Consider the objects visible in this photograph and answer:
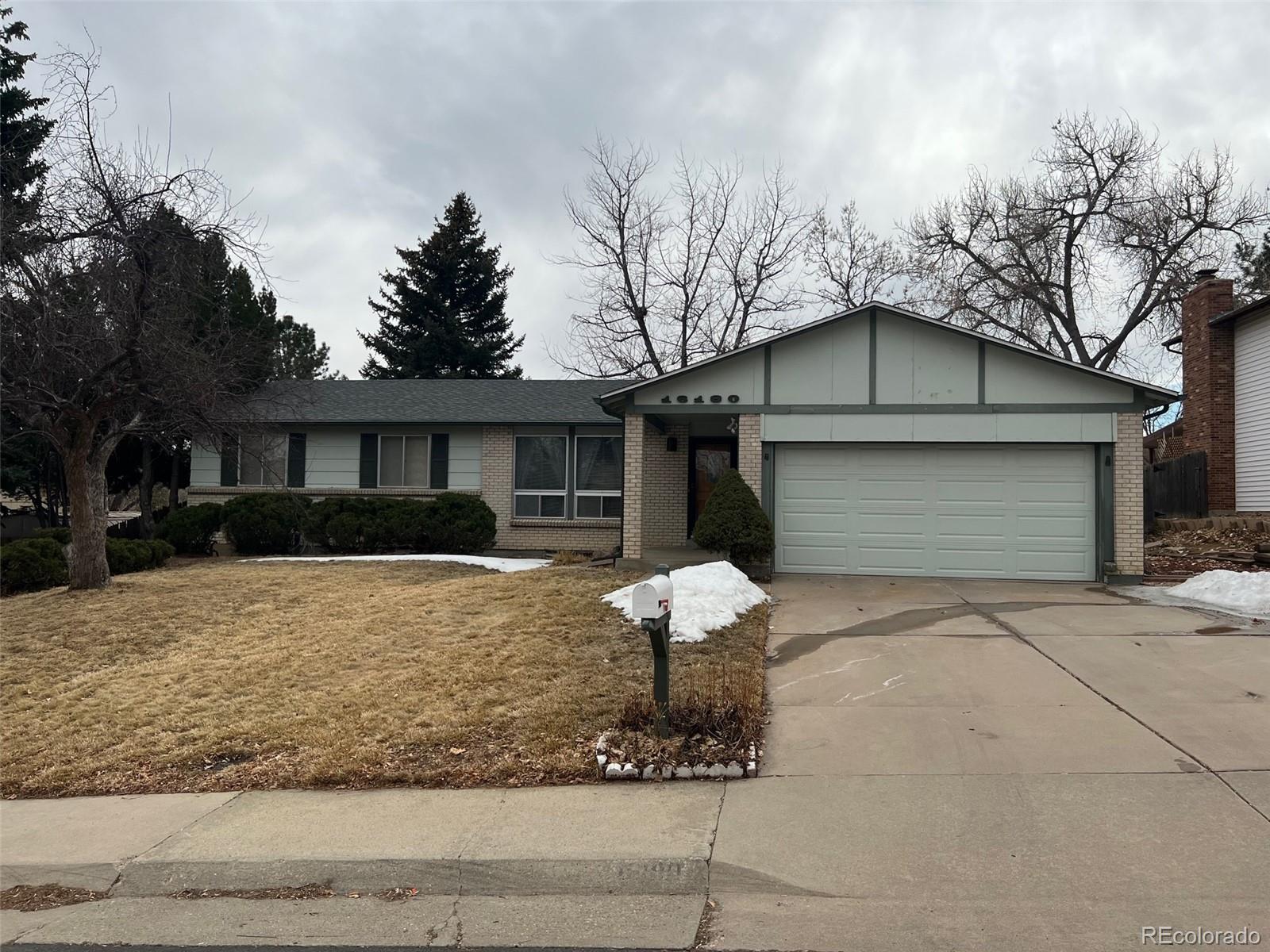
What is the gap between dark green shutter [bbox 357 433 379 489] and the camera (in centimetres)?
2023

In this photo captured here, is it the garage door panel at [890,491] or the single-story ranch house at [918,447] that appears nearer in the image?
the single-story ranch house at [918,447]

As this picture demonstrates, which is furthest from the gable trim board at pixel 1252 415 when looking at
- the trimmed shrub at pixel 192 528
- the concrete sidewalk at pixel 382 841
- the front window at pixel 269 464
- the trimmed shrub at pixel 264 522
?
the trimmed shrub at pixel 192 528

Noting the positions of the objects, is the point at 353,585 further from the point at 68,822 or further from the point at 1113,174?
the point at 1113,174

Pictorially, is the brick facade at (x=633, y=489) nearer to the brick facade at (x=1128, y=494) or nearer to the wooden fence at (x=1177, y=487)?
the brick facade at (x=1128, y=494)

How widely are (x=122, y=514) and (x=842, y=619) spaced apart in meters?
18.8

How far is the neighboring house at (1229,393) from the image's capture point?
19.0 m

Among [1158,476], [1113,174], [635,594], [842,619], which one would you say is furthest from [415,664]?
[1113,174]

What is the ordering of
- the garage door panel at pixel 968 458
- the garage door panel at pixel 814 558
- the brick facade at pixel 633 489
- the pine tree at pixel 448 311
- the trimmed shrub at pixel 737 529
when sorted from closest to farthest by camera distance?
→ the trimmed shrub at pixel 737 529 < the garage door panel at pixel 968 458 < the garage door panel at pixel 814 558 < the brick facade at pixel 633 489 < the pine tree at pixel 448 311

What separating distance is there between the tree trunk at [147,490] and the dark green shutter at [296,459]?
9.47 feet

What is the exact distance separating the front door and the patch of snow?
818cm

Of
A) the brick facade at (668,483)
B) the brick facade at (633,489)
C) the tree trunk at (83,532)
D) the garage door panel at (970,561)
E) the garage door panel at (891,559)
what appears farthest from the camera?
the brick facade at (668,483)

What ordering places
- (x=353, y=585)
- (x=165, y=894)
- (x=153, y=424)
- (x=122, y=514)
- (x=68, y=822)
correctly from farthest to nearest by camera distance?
(x=122, y=514) → (x=153, y=424) → (x=353, y=585) → (x=68, y=822) → (x=165, y=894)

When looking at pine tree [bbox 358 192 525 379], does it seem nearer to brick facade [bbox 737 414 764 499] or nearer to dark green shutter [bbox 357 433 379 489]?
dark green shutter [bbox 357 433 379 489]

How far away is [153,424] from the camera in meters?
14.6
